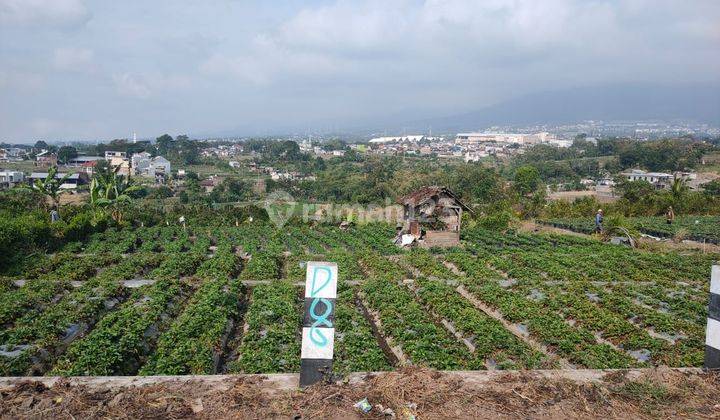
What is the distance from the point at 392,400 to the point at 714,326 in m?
3.34

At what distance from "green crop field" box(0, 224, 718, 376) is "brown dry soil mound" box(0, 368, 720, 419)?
208 cm

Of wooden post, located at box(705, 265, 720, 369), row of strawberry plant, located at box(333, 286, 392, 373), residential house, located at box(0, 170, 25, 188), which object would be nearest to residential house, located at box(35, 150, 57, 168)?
residential house, located at box(0, 170, 25, 188)

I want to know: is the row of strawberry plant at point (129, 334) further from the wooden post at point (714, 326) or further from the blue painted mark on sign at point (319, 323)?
the wooden post at point (714, 326)

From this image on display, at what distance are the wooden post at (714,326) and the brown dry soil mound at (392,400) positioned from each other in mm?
346

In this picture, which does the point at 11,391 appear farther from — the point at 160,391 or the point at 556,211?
the point at 556,211

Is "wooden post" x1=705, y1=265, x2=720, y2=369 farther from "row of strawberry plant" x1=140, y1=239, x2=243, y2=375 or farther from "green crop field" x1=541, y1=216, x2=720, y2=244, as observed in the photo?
"green crop field" x1=541, y1=216, x2=720, y2=244

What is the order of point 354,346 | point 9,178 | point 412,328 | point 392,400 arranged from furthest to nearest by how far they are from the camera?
point 9,178, point 412,328, point 354,346, point 392,400

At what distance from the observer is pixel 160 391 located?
4.49m

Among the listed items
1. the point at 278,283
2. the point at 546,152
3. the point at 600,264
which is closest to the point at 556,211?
the point at 600,264

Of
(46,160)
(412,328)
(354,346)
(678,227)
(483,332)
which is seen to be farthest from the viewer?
(46,160)

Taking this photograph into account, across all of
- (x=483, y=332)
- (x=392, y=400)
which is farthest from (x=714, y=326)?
(x=483, y=332)

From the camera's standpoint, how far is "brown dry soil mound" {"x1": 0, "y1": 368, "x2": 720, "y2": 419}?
4.16 metres

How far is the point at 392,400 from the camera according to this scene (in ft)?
14.2

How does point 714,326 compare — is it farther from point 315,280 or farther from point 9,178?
point 9,178
